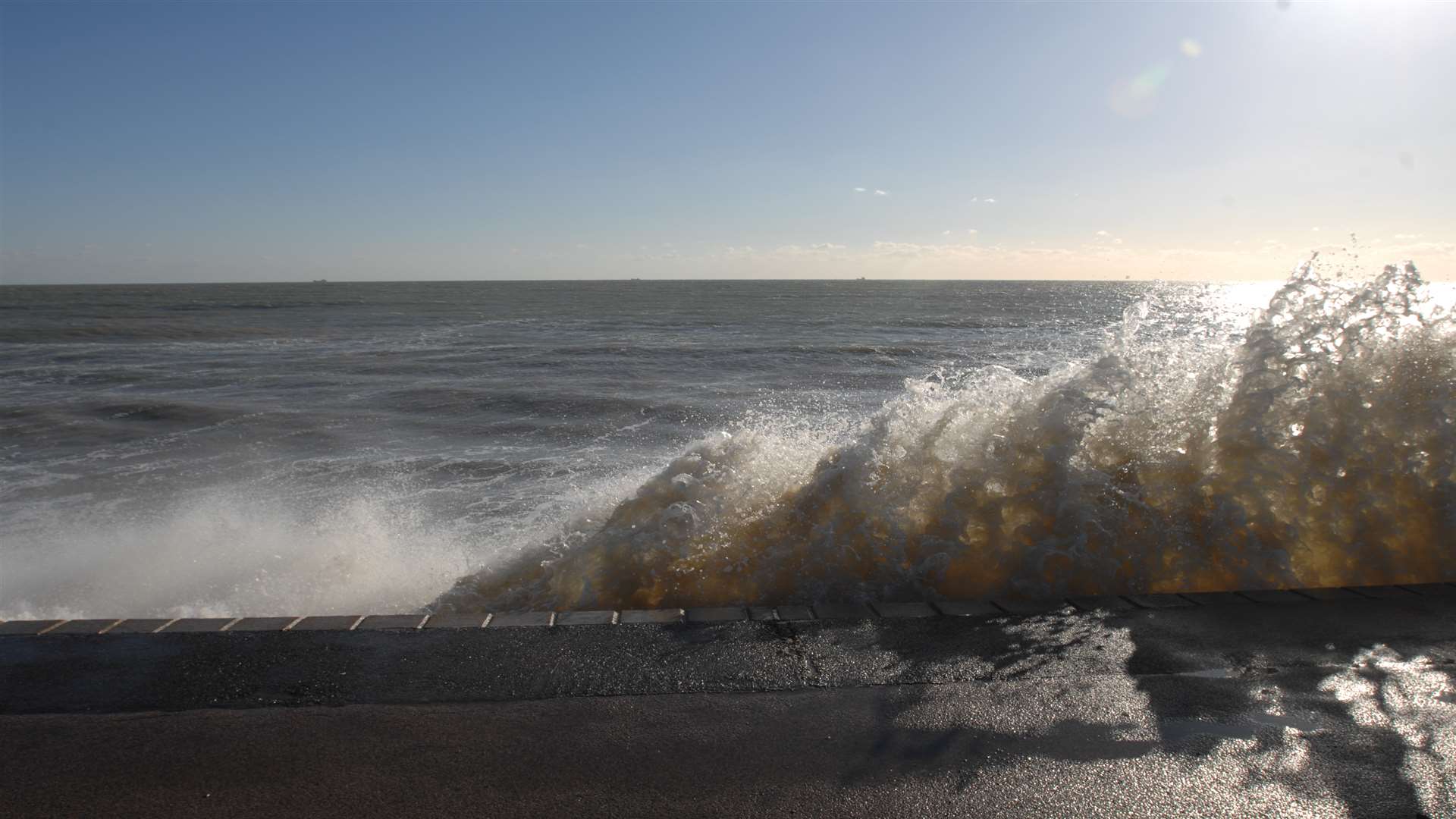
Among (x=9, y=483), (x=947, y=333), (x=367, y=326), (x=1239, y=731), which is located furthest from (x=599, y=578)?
(x=367, y=326)

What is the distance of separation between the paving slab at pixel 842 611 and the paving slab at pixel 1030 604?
2.06 feet

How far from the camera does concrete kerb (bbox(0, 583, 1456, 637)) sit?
3627mm

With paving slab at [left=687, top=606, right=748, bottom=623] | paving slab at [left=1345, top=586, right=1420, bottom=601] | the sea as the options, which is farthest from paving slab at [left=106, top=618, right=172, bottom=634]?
paving slab at [left=1345, top=586, right=1420, bottom=601]

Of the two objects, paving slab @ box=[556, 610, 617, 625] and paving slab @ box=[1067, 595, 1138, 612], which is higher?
paving slab @ box=[556, 610, 617, 625]

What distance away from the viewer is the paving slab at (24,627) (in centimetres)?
356

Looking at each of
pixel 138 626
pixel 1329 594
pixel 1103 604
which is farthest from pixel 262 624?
pixel 1329 594

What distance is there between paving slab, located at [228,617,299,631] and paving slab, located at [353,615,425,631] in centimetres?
9

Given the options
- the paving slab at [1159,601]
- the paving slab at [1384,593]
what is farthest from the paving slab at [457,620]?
the paving slab at [1384,593]

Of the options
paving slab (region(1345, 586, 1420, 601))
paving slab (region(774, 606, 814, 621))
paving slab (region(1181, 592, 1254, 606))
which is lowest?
paving slab (region(1345, 586, 1420, 601))

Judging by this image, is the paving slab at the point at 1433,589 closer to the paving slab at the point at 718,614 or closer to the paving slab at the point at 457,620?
the paving slab at the point at 718,614

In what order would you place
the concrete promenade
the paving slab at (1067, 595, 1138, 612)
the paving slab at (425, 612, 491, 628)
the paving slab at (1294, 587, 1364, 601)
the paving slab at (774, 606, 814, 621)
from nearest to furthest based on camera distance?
the concrete promenade → the paving slab at (425, 612, 491, 628) → the paving slab at (774, 606, 814, 621) → the paving slab at (1067, 595, 1138, 612) → the paving slab at (1294, 587, 1364, 601)

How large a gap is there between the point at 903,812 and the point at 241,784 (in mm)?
1881

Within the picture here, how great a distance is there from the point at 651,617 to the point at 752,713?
37.6 inches

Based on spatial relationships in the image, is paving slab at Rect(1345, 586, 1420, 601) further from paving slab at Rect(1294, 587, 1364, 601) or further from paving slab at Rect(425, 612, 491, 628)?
paving slab at Rect(425, 612, 491, 628)
